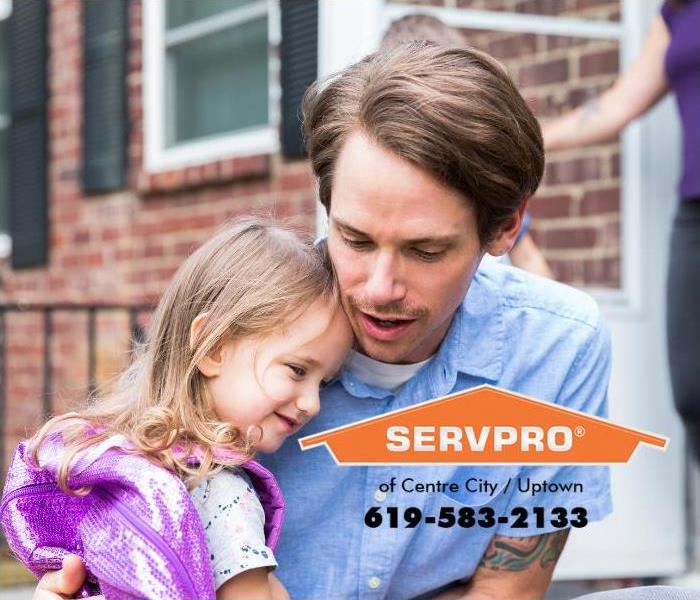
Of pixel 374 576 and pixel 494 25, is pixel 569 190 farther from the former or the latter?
pixel 374 576

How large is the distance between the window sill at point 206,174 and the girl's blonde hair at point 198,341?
7.93 ft

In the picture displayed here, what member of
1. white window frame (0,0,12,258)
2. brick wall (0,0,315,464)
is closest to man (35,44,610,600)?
brick wall (0,0,315,464)

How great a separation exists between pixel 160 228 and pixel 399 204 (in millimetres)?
3180

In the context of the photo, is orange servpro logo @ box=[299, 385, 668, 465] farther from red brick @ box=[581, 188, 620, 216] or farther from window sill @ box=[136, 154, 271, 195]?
window sill @ box=[136, 154, 271, 195]

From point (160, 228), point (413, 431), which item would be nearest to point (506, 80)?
point (413, 431)

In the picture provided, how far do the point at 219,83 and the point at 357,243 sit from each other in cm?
318

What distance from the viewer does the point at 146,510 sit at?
1.28m

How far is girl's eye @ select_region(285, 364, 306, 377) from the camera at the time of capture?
1439 millimetres

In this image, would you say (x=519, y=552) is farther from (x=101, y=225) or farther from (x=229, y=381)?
(x=101, y=225)

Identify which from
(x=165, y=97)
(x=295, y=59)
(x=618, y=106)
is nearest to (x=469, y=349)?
(x=618, y=106)

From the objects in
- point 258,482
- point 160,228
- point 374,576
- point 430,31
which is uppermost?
point 430,31

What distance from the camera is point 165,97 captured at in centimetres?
457

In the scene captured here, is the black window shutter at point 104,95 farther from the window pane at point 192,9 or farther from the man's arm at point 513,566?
the man's arm at point 513,566

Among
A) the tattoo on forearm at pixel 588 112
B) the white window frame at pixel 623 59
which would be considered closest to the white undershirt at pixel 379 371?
the tattoo on forearm at pixel 588 112
